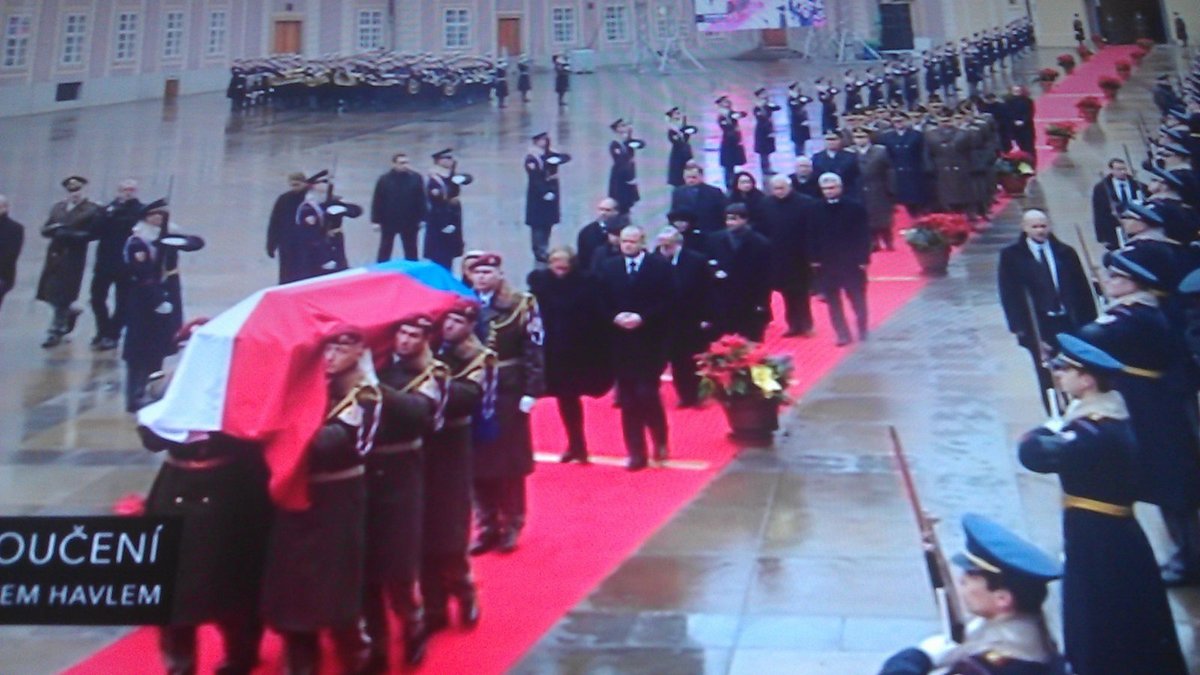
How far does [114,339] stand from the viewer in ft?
38.5

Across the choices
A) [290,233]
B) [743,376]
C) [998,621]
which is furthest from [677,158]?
[998,621]

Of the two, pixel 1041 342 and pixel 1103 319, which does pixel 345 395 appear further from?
pixel 1041 342

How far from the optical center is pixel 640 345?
8.14 m

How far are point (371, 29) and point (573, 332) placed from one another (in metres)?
23.3

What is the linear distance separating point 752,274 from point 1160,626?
6.28m

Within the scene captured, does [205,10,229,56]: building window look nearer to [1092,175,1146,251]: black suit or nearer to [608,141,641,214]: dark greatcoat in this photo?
[608,141,641,214]: dark greatcoat

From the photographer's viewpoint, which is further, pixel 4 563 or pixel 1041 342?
pixel 1041 342

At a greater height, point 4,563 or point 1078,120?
point 1078,120

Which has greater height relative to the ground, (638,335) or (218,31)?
(218,31)

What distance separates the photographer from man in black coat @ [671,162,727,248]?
1212 cm

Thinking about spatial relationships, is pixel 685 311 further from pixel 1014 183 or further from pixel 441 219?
pixel 1014 183

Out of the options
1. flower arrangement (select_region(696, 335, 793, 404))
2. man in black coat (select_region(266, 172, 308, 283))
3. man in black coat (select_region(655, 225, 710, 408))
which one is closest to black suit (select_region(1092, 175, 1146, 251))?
man in black coat (select_region(655, 225, 710, 408))

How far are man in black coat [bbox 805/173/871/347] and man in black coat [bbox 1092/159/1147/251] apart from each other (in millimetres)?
2643

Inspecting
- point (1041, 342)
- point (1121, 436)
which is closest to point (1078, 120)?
point (1041, 342)
